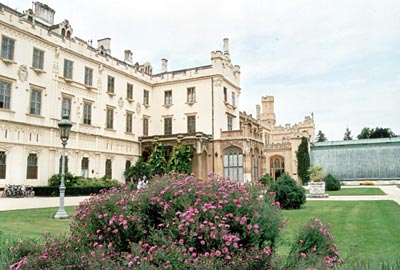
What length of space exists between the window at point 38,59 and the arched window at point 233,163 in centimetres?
1772

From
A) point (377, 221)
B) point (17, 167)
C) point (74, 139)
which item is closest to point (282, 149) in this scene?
point (74, 139)

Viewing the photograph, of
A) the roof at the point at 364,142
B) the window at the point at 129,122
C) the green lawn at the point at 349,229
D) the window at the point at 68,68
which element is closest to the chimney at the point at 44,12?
the window at the point at 68,68

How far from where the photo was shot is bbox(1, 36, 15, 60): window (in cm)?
2195

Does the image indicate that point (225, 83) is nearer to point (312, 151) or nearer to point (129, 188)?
point (312, 151)

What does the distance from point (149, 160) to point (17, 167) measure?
1243 cm

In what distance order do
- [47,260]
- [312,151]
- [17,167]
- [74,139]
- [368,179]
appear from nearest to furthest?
[47,260] → [17,167] → [74,139] → [368,179] → [312,151]

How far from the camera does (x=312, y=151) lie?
151ft

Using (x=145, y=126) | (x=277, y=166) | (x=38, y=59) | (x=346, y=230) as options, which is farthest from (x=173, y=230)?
(x=277, y=166)

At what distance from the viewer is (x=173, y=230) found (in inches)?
167

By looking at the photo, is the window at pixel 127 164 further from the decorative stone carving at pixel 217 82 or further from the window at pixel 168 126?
the decorative stone carving at pixel 217 82

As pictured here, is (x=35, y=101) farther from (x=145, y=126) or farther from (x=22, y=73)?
(x=145, y=126)

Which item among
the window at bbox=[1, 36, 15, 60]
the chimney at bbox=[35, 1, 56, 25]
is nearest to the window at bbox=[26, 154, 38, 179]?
the window at bbox=[1, 36, 15, 60]

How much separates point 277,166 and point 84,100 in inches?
1145

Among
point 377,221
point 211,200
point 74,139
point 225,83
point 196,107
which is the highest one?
point 225,83
